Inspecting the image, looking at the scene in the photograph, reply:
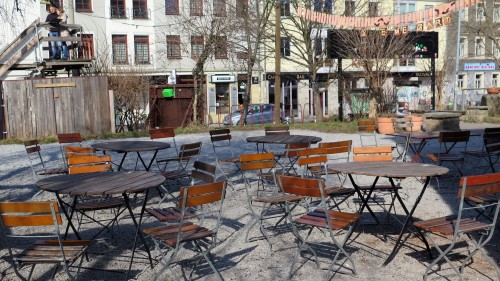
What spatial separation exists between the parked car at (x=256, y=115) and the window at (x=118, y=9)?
11691 mm

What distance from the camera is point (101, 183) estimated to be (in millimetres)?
5215


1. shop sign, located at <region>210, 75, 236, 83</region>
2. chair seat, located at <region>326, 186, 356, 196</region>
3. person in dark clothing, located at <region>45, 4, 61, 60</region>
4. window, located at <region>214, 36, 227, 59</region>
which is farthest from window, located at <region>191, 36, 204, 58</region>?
chair seat, located at <region>326, 186, 356, 196</region>

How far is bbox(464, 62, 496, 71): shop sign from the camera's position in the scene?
1832 inches

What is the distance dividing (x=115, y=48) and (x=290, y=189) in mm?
31789

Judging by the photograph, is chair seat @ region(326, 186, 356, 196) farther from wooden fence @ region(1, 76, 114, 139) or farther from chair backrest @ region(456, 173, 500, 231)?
wooden fence @ region(1, 76, 114, 139)

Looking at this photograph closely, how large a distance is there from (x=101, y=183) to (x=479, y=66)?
154ft

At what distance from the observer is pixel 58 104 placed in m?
21.1

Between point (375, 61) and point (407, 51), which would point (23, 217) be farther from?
point (407, 51)

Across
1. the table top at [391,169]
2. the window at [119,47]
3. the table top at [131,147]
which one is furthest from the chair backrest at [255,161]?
the window at [119,47]

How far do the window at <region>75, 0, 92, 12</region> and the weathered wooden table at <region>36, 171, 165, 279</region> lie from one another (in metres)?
30.6

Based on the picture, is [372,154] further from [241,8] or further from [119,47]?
[119,47]

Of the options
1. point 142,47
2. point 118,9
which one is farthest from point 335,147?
point 118,9

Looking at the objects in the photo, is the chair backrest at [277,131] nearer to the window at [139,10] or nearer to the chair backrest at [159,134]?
the chair backrest at [159,134]

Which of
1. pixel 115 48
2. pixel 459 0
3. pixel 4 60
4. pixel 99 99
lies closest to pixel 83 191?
pixel 459 0
